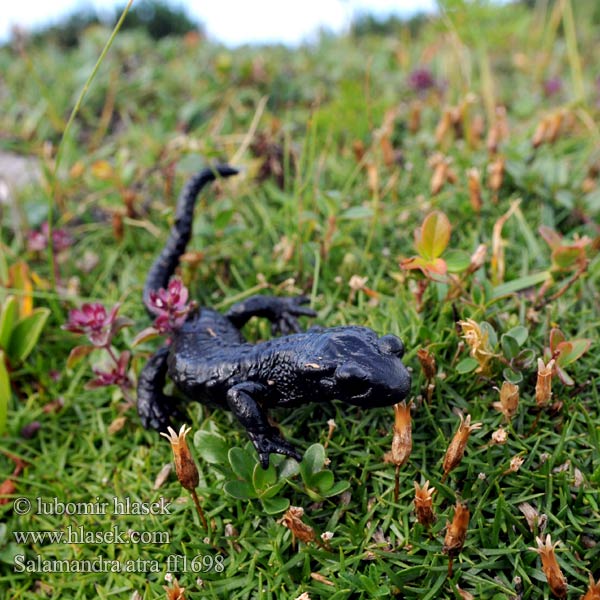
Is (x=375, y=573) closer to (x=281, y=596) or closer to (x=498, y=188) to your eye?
(x=281, y=596)

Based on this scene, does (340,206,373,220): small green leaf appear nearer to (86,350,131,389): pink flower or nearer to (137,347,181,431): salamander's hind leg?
(137,347,181,431): salamander's hind leg

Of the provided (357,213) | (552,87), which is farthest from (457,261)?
(552,87)

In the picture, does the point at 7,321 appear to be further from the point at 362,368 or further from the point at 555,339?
the point at 555,339

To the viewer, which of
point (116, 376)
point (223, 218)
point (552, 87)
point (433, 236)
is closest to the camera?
point (433, 236)

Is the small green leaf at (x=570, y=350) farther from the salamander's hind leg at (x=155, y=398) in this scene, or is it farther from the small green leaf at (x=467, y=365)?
the salamander's hind leg at (x=155, y=398)

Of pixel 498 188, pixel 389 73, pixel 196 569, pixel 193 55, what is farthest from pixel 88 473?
pixel 193 55

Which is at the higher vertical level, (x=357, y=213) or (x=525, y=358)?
(x=357, y=213)

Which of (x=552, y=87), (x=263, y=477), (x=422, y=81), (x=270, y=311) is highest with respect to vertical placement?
(x=422, y=81)
